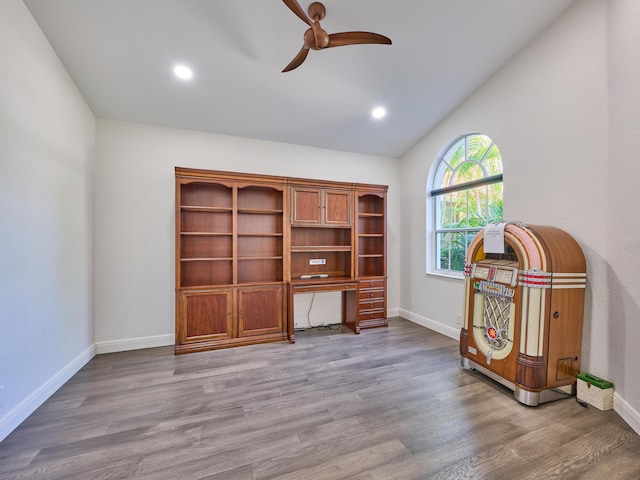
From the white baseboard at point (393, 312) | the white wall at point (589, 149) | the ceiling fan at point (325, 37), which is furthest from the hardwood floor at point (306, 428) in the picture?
the ceiling fan at point (325, 37)

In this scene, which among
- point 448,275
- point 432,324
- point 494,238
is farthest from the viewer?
point 432,324

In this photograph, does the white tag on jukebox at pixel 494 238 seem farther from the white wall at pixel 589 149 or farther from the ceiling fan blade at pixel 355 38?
the ceiling fan blade at pixel 355 38

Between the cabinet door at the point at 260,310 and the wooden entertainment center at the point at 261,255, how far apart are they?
13 mm

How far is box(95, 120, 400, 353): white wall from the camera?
328 cm

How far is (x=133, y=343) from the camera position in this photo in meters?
3.35

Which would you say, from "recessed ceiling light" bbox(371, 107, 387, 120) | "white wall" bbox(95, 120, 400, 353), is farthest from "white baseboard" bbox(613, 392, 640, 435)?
"white wall" bbox(95, 120, 400, 353)

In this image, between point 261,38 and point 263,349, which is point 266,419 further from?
point 261,38

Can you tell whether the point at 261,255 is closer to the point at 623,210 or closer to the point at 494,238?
the point at 494,238

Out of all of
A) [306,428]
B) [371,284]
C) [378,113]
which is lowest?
[306,428]

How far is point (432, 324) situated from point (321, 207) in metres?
2.42

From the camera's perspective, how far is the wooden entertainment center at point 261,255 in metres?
3.38

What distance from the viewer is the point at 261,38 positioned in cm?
247

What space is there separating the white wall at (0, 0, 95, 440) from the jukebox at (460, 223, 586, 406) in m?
3.84

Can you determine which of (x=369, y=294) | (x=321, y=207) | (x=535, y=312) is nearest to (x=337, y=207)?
(x=321, y=207)
